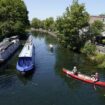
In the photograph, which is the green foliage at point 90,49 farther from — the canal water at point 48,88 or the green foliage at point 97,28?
the green foliage at point 97,28

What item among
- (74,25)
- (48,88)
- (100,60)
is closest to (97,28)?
(74,25)

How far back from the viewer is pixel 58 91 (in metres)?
36.2

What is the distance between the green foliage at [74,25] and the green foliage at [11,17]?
29.8 meters

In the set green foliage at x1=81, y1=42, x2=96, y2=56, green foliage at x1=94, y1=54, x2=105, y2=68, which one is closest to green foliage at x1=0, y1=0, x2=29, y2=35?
green foliage at x1=81, y1=42, x2=96, y2=56

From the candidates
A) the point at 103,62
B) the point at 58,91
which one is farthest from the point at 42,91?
the point at 103,62

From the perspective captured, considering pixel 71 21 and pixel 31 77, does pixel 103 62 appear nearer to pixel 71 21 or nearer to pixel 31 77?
pixel 31 77

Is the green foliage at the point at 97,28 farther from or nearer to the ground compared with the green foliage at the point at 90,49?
farther from the ground

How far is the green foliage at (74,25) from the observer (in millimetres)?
69250

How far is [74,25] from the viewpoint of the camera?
228 ft

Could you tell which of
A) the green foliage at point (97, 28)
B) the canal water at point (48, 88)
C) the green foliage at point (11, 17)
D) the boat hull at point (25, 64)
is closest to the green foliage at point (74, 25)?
the green foliage at point (97, 28)

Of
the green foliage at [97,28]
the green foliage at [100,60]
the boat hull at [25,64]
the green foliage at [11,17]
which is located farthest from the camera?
the green foliage at [11,17]

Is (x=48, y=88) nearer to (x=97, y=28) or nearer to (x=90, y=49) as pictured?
(x=90, y=49)

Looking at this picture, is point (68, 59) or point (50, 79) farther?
point (68, 59)

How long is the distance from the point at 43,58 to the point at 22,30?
158 ft
